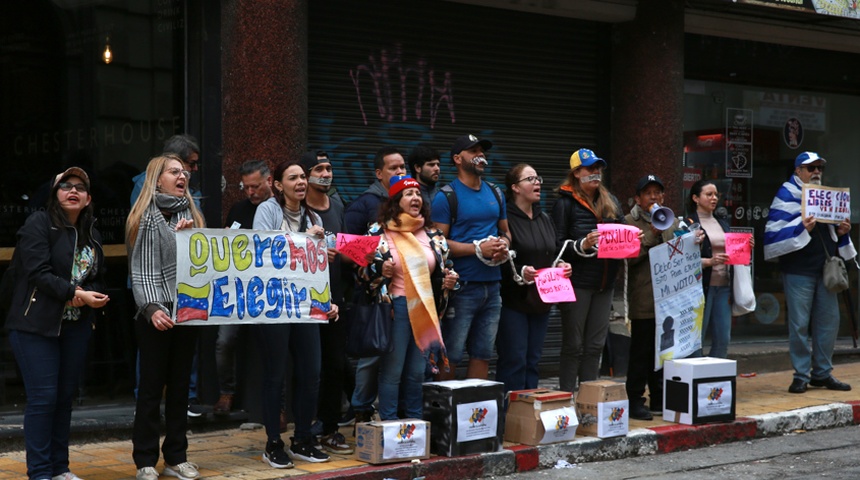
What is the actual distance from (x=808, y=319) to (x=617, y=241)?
2987 mm

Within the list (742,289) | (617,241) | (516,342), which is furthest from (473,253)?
(742,289)

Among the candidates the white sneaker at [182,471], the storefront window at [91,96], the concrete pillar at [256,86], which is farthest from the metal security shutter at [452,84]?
the white sneaker at [182,471]

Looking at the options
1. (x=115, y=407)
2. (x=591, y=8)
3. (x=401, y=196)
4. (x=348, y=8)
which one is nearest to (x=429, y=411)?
(x=401, y=196)

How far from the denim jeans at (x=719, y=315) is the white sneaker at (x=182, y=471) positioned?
15.9 feet

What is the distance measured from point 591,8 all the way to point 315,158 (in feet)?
15.8

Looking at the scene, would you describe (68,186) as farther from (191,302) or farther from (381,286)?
(381,286)

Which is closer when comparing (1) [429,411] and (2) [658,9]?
(1) [429,411]

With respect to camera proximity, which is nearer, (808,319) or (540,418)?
(540,418)

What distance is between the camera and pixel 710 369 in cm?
870

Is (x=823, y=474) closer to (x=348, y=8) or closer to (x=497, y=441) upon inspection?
(x=497, y=441)

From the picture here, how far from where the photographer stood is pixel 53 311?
6.18 metres

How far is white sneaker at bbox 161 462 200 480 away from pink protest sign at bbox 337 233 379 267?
5.41 feet

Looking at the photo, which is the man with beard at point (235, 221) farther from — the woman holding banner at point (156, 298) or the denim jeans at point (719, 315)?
the denim jeans at point (719, 315)

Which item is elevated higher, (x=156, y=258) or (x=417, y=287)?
(x=156, y=258)
